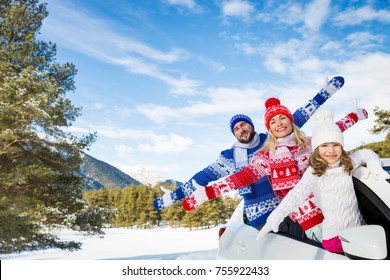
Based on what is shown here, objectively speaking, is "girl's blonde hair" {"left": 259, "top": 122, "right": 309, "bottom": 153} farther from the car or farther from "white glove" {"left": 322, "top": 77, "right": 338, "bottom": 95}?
"white glove" {"left": 322, "top": 77, "right": 338, "bottom": 95}

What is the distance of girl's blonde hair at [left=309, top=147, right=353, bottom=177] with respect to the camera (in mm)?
2055

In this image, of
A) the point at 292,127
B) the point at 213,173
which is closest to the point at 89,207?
the point at 213,173

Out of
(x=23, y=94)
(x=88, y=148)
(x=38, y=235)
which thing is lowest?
(x=38, y=235)

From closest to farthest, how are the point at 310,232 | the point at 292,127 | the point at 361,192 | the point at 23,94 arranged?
1. the point at 361,192
2. the point at 310,232
3. the point at 292,127
4. the point at 23,94

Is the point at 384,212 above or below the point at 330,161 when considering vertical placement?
below

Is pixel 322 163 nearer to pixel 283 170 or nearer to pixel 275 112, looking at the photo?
pixel 283 170

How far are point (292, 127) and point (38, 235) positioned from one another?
464 inches

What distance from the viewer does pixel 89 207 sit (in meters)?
13.5

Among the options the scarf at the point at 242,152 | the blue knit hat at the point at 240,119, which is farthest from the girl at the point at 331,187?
the blue knit hat at the point at 240,119

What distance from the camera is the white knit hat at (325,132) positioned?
7.27ft

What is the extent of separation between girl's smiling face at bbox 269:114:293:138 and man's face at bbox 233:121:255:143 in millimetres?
626

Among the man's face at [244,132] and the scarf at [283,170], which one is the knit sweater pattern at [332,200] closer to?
the scarf at [283,170]

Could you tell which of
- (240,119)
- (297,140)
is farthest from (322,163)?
(240,119)
